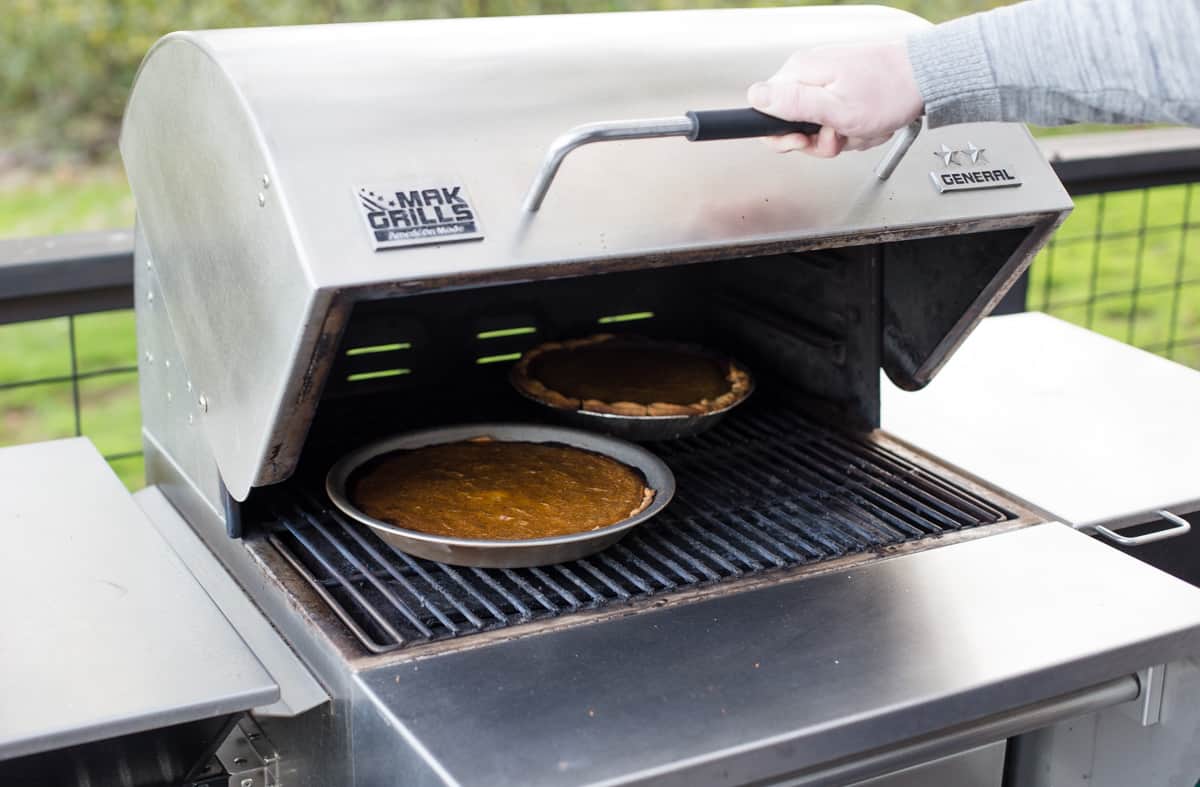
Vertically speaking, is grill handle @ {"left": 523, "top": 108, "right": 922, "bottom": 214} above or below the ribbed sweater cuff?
below

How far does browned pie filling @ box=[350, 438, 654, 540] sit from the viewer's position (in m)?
1.60

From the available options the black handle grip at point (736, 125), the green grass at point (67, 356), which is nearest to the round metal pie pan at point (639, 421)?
the black handle grip at point (736, 125)

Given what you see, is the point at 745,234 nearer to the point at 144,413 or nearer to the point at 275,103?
the point at 275,103

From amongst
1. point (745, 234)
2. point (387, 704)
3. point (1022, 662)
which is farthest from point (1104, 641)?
point (387, 704)

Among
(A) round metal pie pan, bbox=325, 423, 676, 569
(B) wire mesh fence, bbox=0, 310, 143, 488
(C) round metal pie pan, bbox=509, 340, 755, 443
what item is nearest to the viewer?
(A) round metal pie pan, bbox=325, 423, 676, 569

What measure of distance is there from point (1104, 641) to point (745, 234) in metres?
0.57

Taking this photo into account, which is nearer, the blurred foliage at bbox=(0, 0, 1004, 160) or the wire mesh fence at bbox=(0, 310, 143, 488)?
the wire mesh fence at bbox=(0, 310, 143, 488)

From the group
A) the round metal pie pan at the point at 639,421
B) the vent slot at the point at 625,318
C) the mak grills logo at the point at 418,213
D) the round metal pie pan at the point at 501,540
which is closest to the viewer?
the mak grills logo at the point at 418,213

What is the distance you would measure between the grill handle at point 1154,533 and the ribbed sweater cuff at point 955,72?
0.58m

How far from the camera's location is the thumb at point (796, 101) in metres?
1.39

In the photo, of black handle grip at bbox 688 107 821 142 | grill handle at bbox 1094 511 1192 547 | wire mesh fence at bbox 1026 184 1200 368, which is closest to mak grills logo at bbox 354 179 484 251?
black handle grip at bbox 688 107 821 142

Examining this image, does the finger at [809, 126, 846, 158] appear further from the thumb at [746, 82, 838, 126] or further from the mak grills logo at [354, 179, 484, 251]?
the mak grills logo at [354, 179, 484, 251]

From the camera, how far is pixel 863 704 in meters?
1.25

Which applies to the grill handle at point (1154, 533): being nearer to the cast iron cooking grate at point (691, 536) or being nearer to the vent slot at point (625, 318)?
the cast iron cooking grate at point (691, 536)
